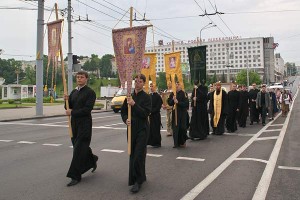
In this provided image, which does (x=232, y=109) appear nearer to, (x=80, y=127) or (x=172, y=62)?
(x=172, y=62)

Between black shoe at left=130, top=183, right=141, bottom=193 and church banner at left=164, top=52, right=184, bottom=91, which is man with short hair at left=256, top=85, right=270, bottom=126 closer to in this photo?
church banner at left=164, top=52, right=184, bottom=91

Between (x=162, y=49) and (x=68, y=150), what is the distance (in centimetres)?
9622

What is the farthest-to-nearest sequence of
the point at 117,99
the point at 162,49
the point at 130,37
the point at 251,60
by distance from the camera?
the point at 251,60, the point at 162,49, the point at 117,99, the point at 130,37

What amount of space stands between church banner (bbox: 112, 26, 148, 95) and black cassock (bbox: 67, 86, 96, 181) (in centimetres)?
69

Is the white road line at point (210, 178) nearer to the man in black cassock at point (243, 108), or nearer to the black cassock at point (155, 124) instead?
the black cassock at point (155, 124)

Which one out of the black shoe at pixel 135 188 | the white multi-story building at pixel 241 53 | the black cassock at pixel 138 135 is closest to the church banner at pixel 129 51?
the black cassock at pixel 138 135

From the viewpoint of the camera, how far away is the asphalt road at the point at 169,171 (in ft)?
18.0

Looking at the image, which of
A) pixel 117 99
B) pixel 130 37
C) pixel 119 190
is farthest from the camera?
pixel 117 99

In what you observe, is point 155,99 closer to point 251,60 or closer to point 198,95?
point 198,95

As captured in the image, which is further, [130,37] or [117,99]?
[117,99]

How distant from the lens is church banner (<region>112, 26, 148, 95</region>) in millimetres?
6234

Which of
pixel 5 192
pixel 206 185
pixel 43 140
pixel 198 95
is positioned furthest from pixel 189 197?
pixel 43 140

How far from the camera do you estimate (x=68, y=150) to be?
9414 millimetres

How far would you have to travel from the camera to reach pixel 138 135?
5.88 metres
